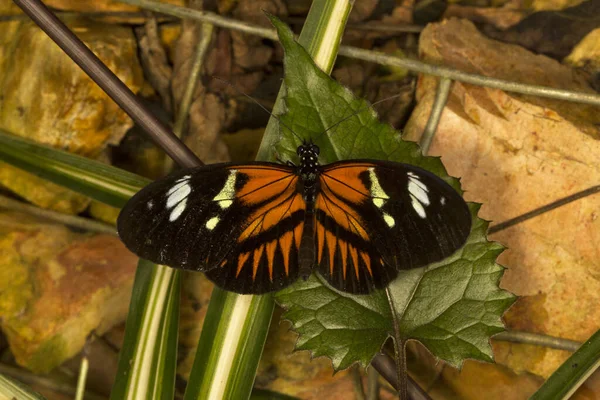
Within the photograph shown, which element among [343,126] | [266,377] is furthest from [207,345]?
[343,126]

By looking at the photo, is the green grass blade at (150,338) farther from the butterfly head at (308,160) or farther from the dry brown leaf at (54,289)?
the butterfly head at (308,160)

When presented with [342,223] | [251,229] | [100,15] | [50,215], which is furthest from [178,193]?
[100,15]

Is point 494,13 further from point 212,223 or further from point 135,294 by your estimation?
point 135,294

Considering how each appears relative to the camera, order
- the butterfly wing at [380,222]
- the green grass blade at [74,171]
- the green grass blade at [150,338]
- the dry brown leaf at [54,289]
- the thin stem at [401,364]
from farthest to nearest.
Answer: the dry brown leaf at [54,289], the green grass blade at [74,171], the green grass blade at [150,338], the thin stem at [401,364], the butterfly wing at [380,222]

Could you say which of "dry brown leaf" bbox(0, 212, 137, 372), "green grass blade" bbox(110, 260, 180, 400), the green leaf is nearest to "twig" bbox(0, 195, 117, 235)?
"dry brown leaf" bbox(0, 212, 137, 372)

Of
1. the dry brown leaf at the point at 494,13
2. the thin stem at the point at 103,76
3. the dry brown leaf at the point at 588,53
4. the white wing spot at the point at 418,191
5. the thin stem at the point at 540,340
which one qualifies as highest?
the dry brown leaf at the point at 494,13

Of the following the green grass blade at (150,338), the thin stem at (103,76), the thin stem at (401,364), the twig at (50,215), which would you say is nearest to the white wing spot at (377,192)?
the thin stem at (401,364)
